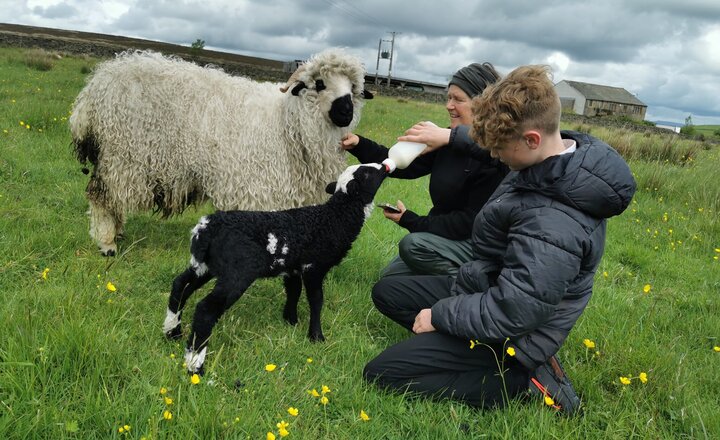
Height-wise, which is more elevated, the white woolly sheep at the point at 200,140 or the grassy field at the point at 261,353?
the white woolly sheep at the point at 200,140

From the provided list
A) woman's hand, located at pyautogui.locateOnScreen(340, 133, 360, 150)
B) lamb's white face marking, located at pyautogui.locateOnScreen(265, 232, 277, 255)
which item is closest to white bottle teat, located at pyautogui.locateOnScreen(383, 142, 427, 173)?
woman's hand, located at pyautogui.locateOnScreen(340, 133, 360, 150)

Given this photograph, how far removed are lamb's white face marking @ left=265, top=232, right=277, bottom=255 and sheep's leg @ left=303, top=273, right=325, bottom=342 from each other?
0.37 meters

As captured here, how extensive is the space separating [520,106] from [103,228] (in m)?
3.83

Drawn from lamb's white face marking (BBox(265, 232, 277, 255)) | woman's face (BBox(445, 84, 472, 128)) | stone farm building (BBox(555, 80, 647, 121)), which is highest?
stone farm building (BBox(555, 80, 647, 121))

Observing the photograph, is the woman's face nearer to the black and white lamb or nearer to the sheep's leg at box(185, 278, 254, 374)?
the black and white lamb

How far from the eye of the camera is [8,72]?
15.1 meters

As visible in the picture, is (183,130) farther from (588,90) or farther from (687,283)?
(588,90)

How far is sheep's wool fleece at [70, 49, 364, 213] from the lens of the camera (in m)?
4.49

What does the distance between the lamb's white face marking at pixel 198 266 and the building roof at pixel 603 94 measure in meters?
74.4

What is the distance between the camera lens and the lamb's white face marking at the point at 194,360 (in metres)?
2.84

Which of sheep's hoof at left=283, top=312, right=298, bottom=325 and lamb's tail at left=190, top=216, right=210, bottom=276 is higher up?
lamb's tail at left=190, top=216, right=210, bottom=276

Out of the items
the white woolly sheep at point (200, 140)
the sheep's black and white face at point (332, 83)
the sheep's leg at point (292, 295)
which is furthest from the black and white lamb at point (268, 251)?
the white woolly sheep at point (200, 140)

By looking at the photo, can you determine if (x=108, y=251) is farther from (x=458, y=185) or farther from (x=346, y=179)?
(x=458, y=185)

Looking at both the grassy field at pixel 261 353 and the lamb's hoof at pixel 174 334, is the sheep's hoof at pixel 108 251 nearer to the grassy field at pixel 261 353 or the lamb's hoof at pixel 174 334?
the grassy field at pixel 261 353
